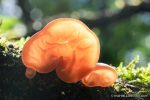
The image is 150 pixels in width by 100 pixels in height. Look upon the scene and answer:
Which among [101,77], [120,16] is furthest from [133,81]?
[120,16]

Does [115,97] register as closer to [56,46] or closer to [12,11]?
[56,46]

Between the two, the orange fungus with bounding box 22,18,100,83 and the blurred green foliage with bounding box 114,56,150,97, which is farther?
the blurred green foliage with bounding box 114,56,150,97

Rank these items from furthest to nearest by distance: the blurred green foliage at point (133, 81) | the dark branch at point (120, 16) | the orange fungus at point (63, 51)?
1. the dark branch at point (120, 16)
2. the blurred green foliage at point (133, 81)
3. the orange fungus at point (63, 51)

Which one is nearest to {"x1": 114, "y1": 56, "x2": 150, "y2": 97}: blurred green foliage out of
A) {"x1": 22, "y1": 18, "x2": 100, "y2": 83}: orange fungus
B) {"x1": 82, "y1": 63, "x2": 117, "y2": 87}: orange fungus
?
{"x1": 82, "y1": 63, "x2": 117, "y2": 87}: orange fungus

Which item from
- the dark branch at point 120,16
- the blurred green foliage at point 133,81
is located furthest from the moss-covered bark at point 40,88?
the dark branch at point 120,16

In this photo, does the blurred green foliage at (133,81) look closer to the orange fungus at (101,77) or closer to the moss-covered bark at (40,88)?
the moss-covered bark at (40,88)

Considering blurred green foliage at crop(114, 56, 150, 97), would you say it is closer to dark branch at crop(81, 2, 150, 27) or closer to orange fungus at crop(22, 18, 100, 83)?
orange fungus at crop(22, 18, 100, 83)

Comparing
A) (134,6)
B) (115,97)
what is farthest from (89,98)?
(134,6)
